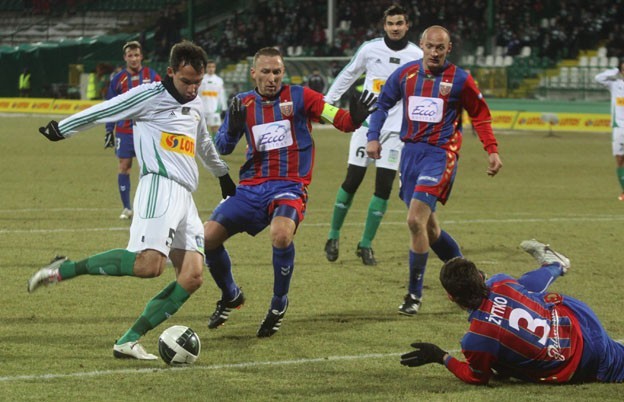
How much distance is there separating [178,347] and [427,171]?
2.82m

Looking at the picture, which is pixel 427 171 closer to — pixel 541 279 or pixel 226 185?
pixel 226 185

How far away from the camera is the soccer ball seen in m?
6.73

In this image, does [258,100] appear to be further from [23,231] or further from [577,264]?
[23,231]

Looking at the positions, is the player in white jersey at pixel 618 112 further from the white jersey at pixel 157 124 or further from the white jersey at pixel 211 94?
the white jersey at pixel 211 94

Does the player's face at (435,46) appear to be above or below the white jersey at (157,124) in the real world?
above

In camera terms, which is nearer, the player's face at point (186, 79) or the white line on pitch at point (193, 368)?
the white line on pitch at point (193, 368)

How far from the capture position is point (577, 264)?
35.8 feet

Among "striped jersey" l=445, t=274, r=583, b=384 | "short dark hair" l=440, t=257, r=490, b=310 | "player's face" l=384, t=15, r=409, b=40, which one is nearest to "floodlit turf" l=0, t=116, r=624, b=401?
"striped jersey" l=445, t=274, r=583, b=384

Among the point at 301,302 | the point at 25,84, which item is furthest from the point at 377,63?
the point at 25,84

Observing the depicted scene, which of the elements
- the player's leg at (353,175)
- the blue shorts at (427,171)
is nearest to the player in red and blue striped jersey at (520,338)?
the blue shorts at (427,171)

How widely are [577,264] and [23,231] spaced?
20.6ft

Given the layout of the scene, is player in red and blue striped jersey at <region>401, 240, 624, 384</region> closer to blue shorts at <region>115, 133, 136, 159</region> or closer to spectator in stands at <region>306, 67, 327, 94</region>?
blue shorts at <region>115, 133, 136, 159</region>

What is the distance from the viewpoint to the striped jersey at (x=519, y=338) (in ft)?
20.0

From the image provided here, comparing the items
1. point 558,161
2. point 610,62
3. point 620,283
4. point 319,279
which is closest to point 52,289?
point 319,279
